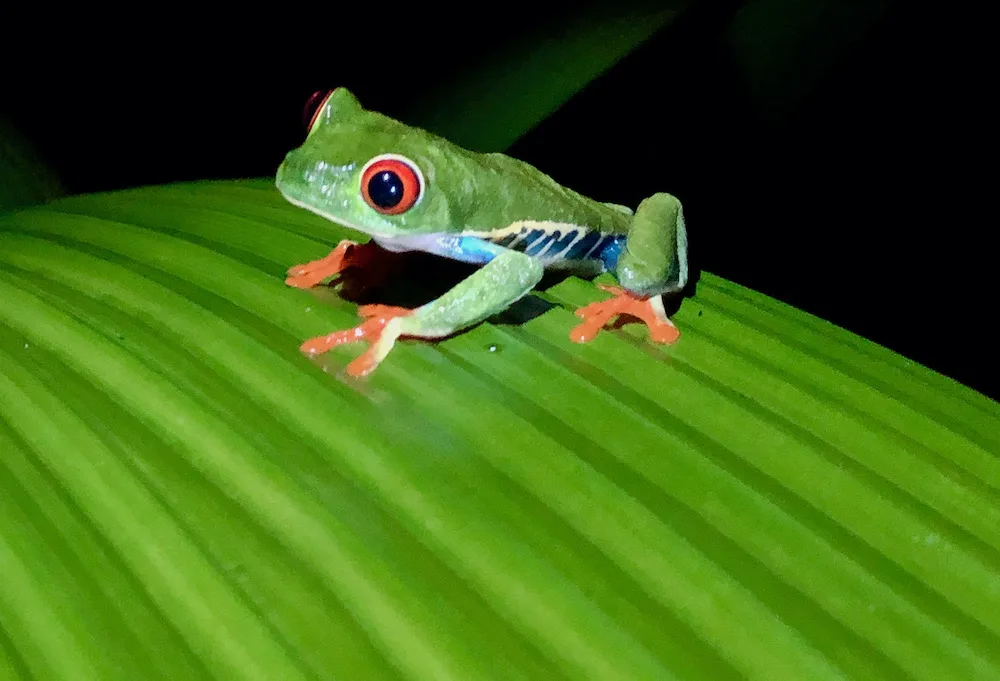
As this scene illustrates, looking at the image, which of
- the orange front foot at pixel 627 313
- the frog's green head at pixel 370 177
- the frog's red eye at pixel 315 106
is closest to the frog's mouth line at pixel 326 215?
the frog's green head at pixel 370 177

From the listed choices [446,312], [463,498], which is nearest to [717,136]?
[446,312]

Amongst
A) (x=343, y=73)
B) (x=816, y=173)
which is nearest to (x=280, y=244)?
(x=343, y=73)

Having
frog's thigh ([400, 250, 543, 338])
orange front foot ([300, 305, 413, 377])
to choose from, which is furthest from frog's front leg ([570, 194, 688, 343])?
orange front foot ([300, 305, 413, 377])

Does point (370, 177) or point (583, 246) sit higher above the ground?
point (370, 177)

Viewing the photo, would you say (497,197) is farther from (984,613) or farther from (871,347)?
(984,613)

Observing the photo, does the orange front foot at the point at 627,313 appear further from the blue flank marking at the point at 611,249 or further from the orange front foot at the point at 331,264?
the orange front foot at the point at 331,264

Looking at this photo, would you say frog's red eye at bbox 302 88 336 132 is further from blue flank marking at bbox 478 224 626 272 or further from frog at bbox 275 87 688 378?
blue flank marking at bbox 478 224 626 272

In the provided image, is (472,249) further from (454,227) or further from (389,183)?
(389,183)
